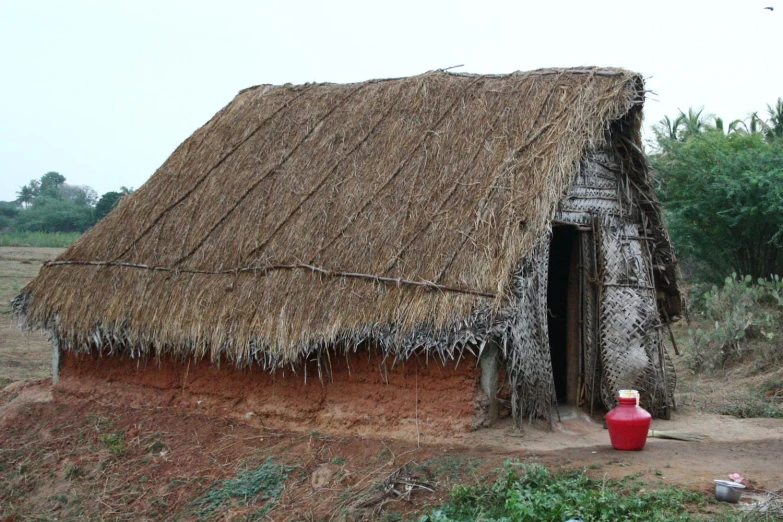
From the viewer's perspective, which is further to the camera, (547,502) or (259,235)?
(259,235)

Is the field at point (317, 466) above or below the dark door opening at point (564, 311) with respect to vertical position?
below

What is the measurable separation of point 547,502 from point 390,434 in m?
2.18

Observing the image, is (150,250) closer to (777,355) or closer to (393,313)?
(393,313)

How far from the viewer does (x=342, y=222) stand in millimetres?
8336

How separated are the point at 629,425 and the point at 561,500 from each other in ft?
4.86

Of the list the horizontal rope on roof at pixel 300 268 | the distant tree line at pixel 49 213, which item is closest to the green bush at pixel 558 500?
the horizontal rope on roof at pixel 300 268

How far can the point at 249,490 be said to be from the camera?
689 centimetres

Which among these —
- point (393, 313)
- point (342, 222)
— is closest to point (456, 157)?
point (342, 222)

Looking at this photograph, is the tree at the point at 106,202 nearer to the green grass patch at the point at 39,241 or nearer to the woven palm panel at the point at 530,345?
the green grass patch at the point at 39,241

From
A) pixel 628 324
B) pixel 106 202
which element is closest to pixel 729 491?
pixel 628 324

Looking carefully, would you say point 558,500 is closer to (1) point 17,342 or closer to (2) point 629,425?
(2) point 629,425

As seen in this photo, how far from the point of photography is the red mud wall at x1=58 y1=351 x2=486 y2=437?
7.00m

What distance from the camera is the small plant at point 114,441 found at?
8234 mm

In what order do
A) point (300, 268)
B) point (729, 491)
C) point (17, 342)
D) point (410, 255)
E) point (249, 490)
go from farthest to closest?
point (17, 342) → point (300, 268) → point (410, 255) → point (249, 490) → point (729, 491)
